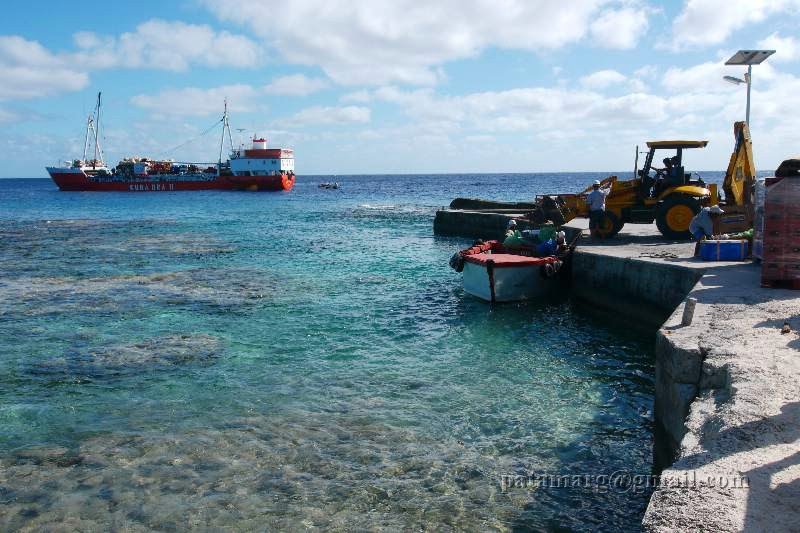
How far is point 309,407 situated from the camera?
26.5 feet

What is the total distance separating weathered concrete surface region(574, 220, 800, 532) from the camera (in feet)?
11.8

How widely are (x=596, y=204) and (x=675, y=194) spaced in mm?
1879

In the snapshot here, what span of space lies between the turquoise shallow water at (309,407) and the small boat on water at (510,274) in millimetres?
463

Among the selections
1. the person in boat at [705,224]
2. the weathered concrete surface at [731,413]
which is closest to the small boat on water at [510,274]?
the person in boat at [705,224]

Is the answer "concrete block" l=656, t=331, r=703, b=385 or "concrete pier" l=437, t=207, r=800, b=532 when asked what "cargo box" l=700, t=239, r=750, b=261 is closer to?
"concrete pier" l=437, t=207, r=800, b=532

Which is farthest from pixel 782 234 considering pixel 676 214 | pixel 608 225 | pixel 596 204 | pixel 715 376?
pixel 608 225

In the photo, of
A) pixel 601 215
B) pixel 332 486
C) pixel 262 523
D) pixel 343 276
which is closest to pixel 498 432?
pixel 332 486

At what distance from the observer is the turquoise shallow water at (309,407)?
5.77 metres

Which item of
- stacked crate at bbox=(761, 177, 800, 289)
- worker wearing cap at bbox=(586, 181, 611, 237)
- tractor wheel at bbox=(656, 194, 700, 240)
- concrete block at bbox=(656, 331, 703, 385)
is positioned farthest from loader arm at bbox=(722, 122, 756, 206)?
concrete block at bbox=(656, 331, 703, 385)

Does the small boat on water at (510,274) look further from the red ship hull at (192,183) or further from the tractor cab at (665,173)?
the red ship hull at (192,183)

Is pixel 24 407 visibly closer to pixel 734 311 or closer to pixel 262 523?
pixel 262 523

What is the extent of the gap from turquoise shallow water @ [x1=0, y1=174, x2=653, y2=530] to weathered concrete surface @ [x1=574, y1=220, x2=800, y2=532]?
3.97 ft

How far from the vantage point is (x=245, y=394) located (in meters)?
8.55

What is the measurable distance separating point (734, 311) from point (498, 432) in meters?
3.40
